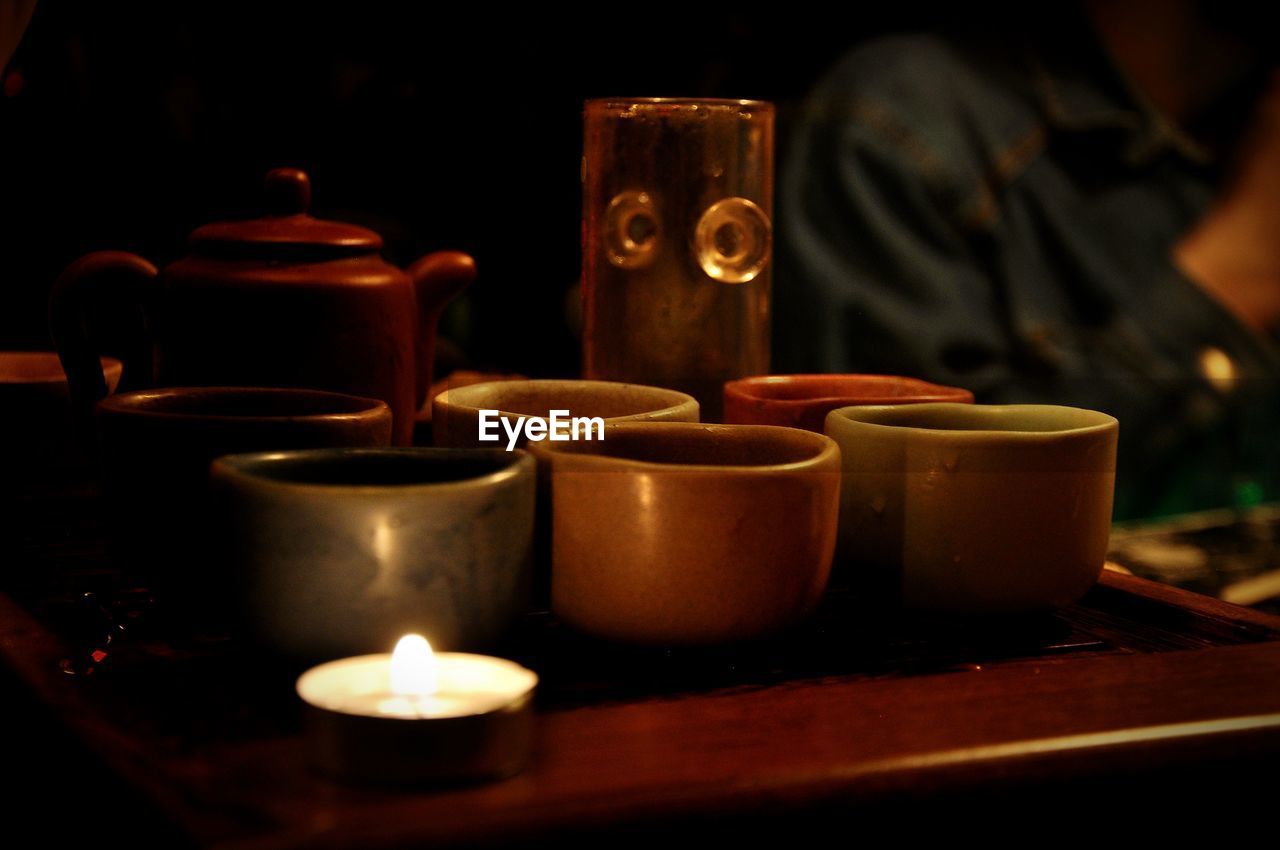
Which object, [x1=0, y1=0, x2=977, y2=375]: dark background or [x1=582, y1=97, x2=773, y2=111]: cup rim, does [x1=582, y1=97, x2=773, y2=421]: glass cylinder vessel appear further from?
[x1=0, y1=0, x2=977, y2=375]: dark background

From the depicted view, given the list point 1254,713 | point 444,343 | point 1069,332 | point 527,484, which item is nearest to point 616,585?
point 527,484

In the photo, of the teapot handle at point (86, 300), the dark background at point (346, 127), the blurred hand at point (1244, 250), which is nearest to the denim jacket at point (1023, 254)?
the blurred hand at point (1244, 250)

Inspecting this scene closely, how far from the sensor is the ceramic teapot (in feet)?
2.92

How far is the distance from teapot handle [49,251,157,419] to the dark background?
1010mm

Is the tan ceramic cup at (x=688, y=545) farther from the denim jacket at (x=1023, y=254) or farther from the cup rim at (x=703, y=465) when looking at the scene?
the denim jacket at (x=1023, y=254)

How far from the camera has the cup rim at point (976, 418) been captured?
0.72 meters

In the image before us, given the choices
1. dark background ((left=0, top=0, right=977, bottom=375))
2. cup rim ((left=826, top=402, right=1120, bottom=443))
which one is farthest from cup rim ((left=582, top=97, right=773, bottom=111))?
dark background ((left=0, top=0, right=977, bottom=375))

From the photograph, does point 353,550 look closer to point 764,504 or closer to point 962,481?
point 764,504

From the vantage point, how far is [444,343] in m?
1.92

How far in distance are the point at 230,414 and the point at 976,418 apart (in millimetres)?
429

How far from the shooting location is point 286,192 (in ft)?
3.19

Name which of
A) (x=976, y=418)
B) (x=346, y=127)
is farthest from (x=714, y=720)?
(x=346, y=127)

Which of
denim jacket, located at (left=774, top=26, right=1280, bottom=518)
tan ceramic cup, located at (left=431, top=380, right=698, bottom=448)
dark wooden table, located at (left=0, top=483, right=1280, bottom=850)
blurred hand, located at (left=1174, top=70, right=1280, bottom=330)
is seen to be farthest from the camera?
blurred hand, located at (left=1174, top=70, right=1280, bottom=330)

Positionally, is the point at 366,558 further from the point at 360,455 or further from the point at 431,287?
the point at 431,287
